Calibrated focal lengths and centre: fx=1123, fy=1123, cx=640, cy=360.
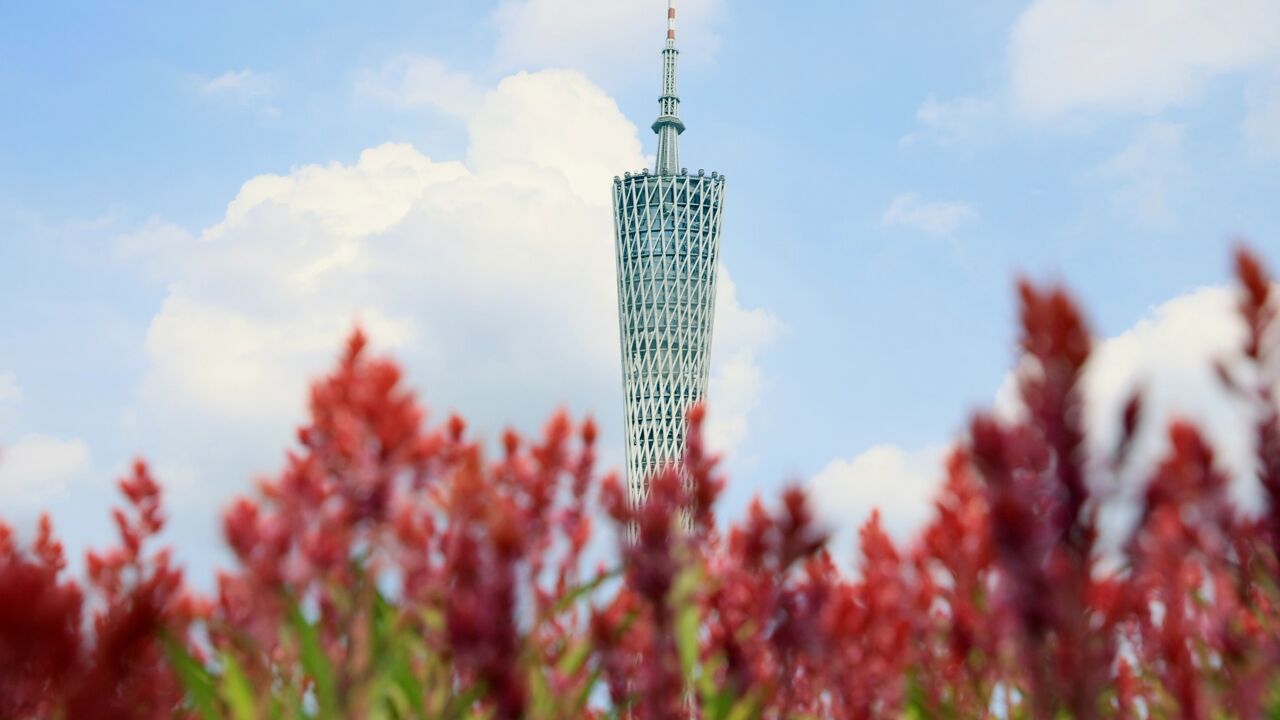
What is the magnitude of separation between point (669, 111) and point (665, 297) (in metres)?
18.9

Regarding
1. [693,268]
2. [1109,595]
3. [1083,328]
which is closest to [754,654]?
[1109,595]

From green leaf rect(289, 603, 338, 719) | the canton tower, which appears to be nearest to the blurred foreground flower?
green leaf rect(289, 603, 338, 719)

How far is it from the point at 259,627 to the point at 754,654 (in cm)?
127

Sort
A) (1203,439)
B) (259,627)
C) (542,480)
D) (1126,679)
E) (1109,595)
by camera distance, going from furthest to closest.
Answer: (1126,679)
(542,480)
(259,627)
(1109,595)
(1203,439)

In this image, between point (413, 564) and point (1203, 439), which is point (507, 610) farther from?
point (1203, 439)

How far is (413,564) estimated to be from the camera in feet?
8.56

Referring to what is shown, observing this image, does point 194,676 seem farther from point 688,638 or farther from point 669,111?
point 669,111

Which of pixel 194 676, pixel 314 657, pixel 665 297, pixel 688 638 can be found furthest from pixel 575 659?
pixel 665 297

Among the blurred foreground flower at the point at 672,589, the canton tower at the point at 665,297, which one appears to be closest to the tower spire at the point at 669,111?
the canton tower at the point at 665,297

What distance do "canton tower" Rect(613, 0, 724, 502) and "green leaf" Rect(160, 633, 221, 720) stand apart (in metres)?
86.7

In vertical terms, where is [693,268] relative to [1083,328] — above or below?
above

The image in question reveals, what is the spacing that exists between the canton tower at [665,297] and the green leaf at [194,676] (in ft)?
284

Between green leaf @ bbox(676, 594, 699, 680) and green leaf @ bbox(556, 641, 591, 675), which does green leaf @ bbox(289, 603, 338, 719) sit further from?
green leaf @ bbox(676, 594, 699, 680)

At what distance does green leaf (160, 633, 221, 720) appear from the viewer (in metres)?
2.87
